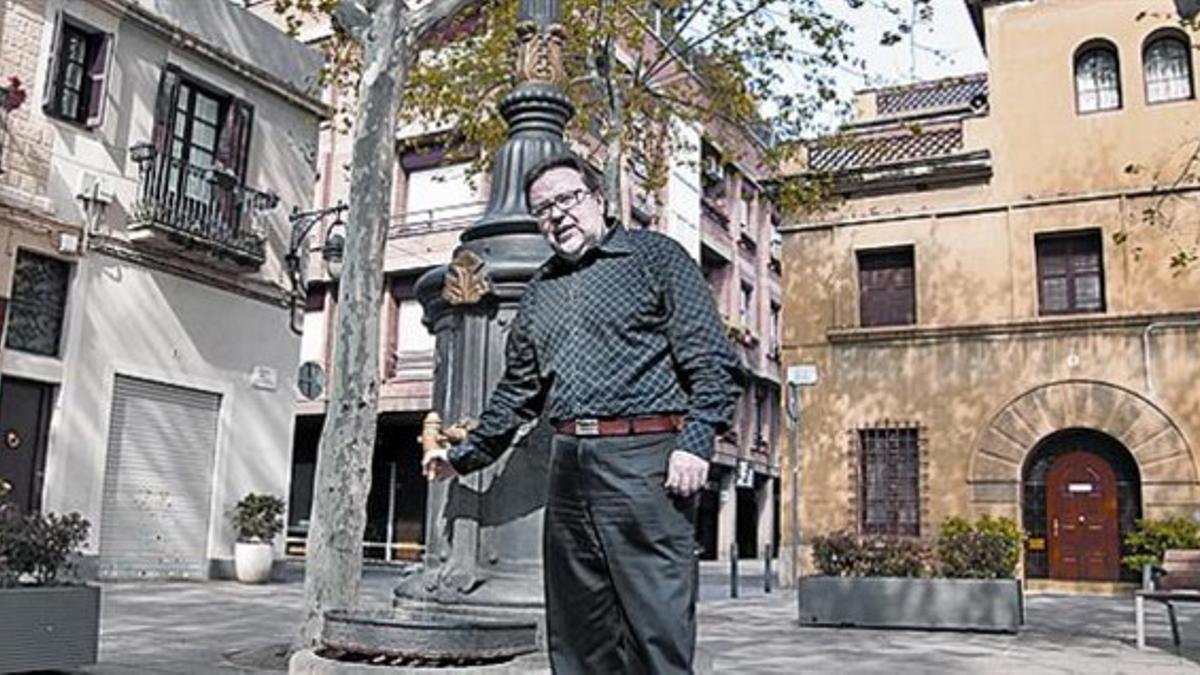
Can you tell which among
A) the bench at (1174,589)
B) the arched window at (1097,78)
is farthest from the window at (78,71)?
the arched window at (1097,78)

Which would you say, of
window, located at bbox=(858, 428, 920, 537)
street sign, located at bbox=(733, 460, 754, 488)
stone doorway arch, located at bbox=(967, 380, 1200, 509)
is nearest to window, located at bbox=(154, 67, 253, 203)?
window, located at bbox=(858, 428, 920, 537)

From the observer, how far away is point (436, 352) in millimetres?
5824

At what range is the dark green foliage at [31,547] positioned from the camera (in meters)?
6.18

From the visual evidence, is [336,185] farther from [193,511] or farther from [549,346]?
[549,346]

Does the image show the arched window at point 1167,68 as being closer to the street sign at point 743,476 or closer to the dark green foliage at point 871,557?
the dark green foliage at point 871,557

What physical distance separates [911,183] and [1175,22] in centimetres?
447

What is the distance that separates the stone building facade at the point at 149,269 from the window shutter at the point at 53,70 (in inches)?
0.7

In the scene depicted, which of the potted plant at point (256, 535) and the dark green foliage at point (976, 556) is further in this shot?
the potted plant at point (256, 535)

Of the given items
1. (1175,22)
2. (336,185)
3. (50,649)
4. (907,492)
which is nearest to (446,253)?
(336,185)

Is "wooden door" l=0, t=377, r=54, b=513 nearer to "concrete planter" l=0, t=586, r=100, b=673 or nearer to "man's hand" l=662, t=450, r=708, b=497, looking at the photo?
"concrete planter" l=0, t=586, r=100, b=673

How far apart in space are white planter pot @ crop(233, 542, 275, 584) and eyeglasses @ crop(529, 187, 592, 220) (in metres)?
13.6

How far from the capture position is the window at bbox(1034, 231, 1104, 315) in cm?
1705

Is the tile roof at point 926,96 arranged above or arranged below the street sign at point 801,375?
above

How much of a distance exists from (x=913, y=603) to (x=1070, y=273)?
8449 mm
